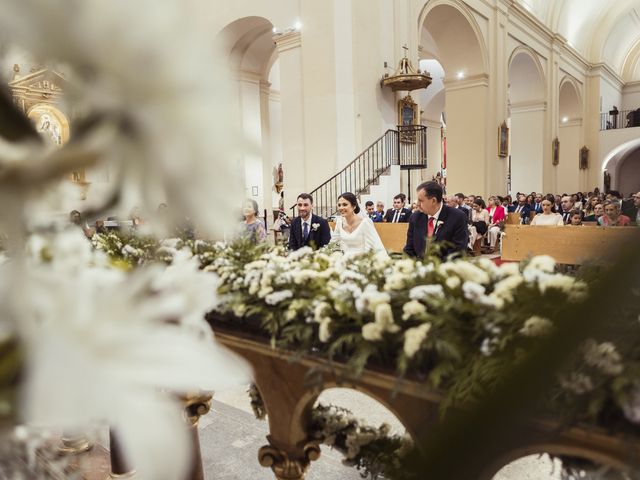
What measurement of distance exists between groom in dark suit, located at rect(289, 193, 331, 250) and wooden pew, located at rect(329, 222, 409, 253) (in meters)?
1.89

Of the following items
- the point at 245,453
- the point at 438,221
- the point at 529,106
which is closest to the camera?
the point at 245,453

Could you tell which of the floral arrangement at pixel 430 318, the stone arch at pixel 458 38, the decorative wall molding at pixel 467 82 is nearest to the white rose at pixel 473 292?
the floral arrangement at pixel 430 318

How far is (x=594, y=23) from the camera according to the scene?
23062 mm

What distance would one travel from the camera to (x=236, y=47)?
13938mm

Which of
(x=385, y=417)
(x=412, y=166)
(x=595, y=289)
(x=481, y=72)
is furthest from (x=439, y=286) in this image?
(x=481, y=72)

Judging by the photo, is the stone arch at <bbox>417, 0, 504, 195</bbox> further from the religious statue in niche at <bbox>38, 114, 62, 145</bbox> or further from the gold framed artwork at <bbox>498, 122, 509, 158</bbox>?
the religious statue in niche at <bbox>38, 114, 62, 145</bbox>

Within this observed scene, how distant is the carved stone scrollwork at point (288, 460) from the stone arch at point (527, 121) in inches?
771

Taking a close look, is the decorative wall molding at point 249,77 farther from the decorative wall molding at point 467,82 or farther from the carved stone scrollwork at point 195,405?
the carved stone scrollwork at point 195,405

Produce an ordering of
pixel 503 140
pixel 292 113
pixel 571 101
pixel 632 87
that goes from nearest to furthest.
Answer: pixel 292 113
pixel 503 140
pixel 571 101
pixel 632 87

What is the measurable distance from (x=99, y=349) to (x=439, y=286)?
4.13 feet

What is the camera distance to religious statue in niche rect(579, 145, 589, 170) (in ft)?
78.1

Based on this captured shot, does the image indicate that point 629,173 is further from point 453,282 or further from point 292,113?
point 453,282

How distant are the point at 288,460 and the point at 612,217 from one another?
7257 millimetres

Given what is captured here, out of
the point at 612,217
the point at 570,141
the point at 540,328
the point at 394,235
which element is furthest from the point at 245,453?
the point at 570,141
